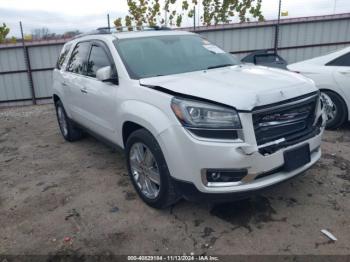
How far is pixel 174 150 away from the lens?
2.79 m

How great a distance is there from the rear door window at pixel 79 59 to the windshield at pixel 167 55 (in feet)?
2.84

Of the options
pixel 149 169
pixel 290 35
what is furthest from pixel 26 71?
pixel 149 169

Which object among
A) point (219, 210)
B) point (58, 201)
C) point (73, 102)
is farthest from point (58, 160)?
point (219, 210)

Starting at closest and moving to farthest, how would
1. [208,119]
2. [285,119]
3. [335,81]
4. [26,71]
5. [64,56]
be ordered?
[208,119], [285,119], [335,81], [64,56], [26,71]

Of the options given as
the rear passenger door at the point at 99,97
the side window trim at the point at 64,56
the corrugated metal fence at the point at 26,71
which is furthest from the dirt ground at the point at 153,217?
the corrugated metal fence at the point at 26,71

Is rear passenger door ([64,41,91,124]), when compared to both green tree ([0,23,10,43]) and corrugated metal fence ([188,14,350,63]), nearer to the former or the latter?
corrugated metal fence ([188,14,350,63])

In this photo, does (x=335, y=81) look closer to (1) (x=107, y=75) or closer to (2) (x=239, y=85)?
(2) (x=239, y=85)

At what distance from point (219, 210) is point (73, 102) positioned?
286cm

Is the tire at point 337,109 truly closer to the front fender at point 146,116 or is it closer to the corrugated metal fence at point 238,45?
the front fender at point 146,116

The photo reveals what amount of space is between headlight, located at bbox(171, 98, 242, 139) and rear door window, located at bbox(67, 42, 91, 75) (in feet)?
7.56

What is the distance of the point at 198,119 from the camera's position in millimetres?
2717

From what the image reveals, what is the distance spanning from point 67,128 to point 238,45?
7159 mm

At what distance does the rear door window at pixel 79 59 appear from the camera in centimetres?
456

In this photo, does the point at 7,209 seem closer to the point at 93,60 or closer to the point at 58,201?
the point at 58,201
